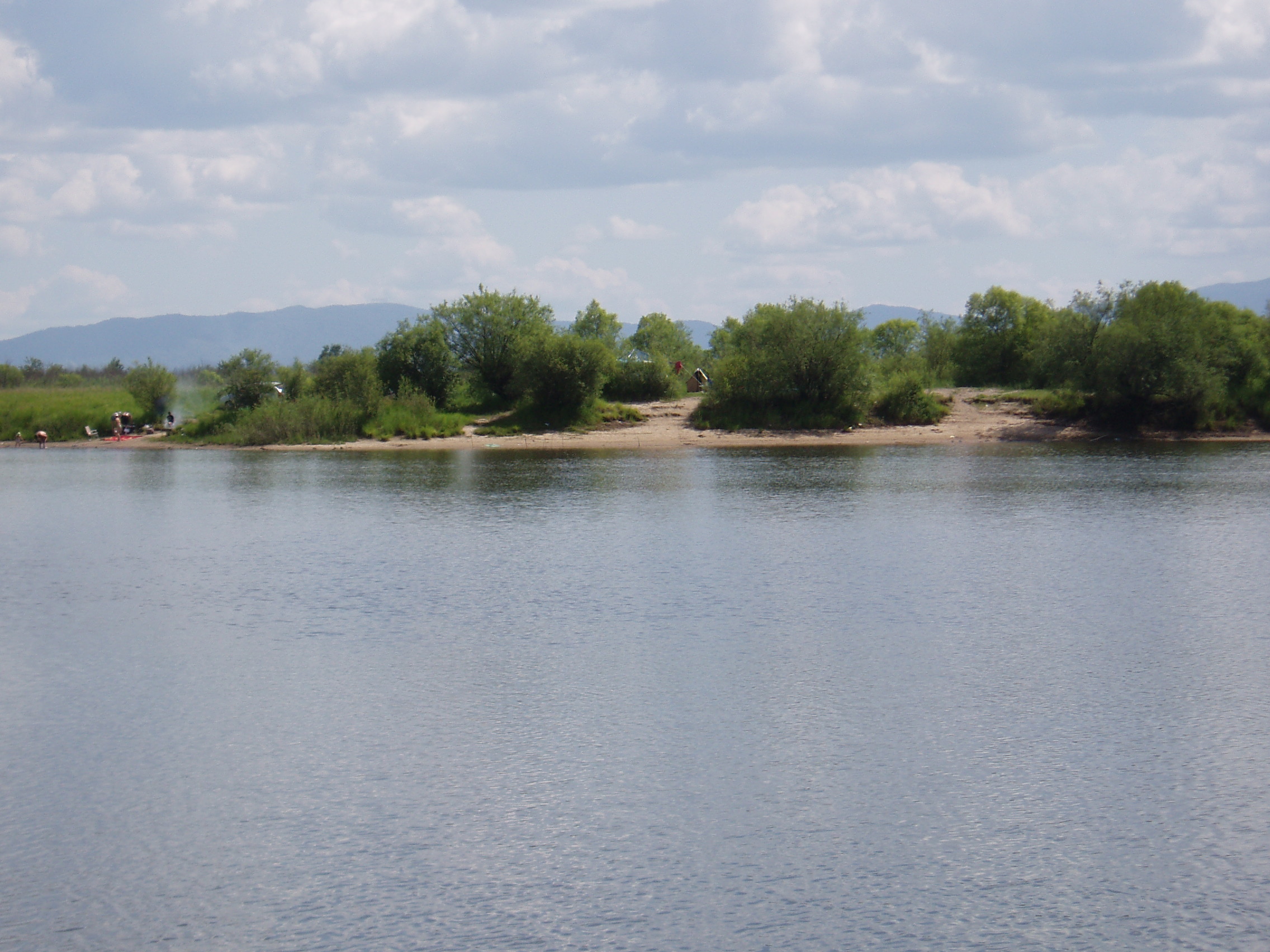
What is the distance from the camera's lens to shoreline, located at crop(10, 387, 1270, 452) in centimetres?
5941

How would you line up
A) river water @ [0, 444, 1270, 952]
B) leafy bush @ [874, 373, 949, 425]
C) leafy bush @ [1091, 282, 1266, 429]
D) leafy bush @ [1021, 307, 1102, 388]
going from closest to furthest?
river water @ [0, 444, 1270, 952]
leafy bush @ [1091, 282, 1266, 429]
leafy bush @ [1021, 307, 1102, 388]
leafy bush @ [874, 373, 949, 425]

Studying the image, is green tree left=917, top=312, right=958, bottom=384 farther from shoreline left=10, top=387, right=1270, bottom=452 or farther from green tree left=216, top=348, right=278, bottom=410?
green tree left=216, top=348, right=278, bottom=410

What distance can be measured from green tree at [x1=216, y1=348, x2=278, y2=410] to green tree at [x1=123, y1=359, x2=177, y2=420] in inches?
164

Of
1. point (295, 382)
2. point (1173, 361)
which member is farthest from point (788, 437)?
point (295, 382)

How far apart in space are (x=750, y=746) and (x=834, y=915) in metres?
3.53

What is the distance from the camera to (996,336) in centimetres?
7912

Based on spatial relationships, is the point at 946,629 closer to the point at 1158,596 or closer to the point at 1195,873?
the point at 1158,596

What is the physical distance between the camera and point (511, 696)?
13641 mm

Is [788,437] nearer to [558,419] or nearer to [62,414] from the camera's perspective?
[558,419]

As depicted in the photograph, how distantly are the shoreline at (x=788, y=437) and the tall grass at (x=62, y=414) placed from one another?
11.9 ft

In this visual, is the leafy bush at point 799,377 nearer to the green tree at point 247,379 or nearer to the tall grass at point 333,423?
the tall grass at point 333,423

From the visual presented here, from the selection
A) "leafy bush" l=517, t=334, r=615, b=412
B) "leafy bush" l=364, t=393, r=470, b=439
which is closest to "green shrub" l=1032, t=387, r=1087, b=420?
"leafy bush" l=517, t=334, r=615, b=412

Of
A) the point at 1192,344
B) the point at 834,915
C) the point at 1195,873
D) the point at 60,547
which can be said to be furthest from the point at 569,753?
the point at 1192,344

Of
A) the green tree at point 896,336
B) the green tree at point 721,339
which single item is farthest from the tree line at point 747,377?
the green tree at point 896,336
